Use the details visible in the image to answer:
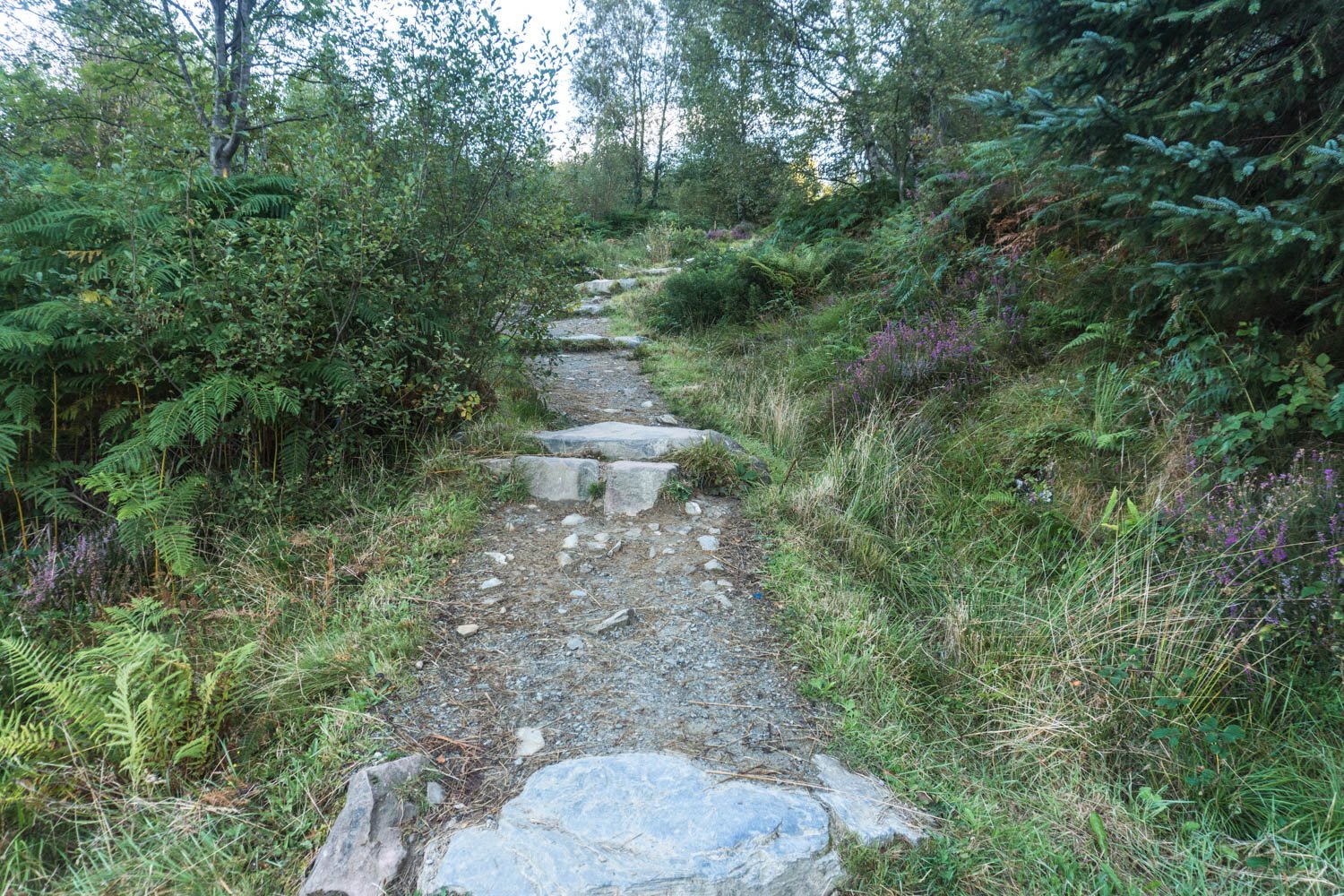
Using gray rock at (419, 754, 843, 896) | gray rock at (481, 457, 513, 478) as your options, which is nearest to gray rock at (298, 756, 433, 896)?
gray rock at (419, 754, 843, 896)

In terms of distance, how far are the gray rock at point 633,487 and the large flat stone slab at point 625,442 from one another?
40 cm

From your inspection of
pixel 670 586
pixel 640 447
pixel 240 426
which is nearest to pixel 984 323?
pixel 640 447

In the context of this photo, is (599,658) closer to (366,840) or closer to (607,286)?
(366,840)

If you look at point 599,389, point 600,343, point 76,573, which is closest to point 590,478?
point 76,573

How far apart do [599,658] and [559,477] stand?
1.72 meters

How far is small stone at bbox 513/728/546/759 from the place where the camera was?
2.35 meters

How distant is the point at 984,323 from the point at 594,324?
21.5 feet

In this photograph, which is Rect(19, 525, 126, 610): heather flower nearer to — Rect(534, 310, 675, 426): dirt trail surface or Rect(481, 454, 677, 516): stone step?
Rect(481, 454, 677, 516): stone step

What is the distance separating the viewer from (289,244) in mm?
3721

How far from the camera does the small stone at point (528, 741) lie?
2.35 m

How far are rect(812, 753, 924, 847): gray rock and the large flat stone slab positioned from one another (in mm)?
2687

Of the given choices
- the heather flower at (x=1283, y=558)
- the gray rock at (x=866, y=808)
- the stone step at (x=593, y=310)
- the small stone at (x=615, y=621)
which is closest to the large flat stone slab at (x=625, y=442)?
the small stone at (x=615, y=621)

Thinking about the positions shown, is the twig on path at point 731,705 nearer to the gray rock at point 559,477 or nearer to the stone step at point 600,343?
the gray rock at point 559,477

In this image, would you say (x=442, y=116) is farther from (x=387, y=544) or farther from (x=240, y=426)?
(x=387, y=544)
